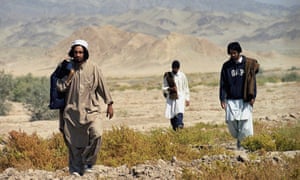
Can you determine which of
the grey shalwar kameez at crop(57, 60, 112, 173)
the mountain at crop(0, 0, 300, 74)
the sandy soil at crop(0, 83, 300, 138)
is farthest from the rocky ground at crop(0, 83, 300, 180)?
the mountain at crop(0, 0, 300, 74)

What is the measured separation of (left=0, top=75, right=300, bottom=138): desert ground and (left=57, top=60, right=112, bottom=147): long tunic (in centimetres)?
812

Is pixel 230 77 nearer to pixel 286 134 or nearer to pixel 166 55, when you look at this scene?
pixel 286 134

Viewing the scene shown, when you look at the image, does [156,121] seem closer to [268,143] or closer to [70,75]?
[268,143]

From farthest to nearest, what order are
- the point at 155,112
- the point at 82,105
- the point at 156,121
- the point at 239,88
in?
the point at 155,112 < the point at 156,121 < the point at 239,88 < the point at 82,105

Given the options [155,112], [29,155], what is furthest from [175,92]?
[155,112]

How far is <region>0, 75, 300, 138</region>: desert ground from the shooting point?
16.8 meters

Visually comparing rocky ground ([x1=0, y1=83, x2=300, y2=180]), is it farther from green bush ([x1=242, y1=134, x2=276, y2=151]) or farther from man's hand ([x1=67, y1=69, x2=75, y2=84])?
man's hand ([x1=67, y1=69, x2=75, y2=84])

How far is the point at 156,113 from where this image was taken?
22516 millimetres

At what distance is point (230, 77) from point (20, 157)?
3250 millimetres

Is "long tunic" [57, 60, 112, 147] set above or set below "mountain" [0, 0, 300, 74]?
below

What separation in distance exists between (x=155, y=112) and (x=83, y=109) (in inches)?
645

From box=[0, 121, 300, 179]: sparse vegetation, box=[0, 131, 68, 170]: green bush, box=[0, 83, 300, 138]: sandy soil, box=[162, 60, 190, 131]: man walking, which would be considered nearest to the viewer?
box=[0, 121, 300, 179]: sparse vegetation

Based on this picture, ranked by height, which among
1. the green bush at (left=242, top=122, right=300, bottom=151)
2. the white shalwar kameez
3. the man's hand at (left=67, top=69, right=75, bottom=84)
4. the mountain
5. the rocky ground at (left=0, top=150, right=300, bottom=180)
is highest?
the mountain

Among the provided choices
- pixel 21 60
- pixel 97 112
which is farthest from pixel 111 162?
pixel 21 60
